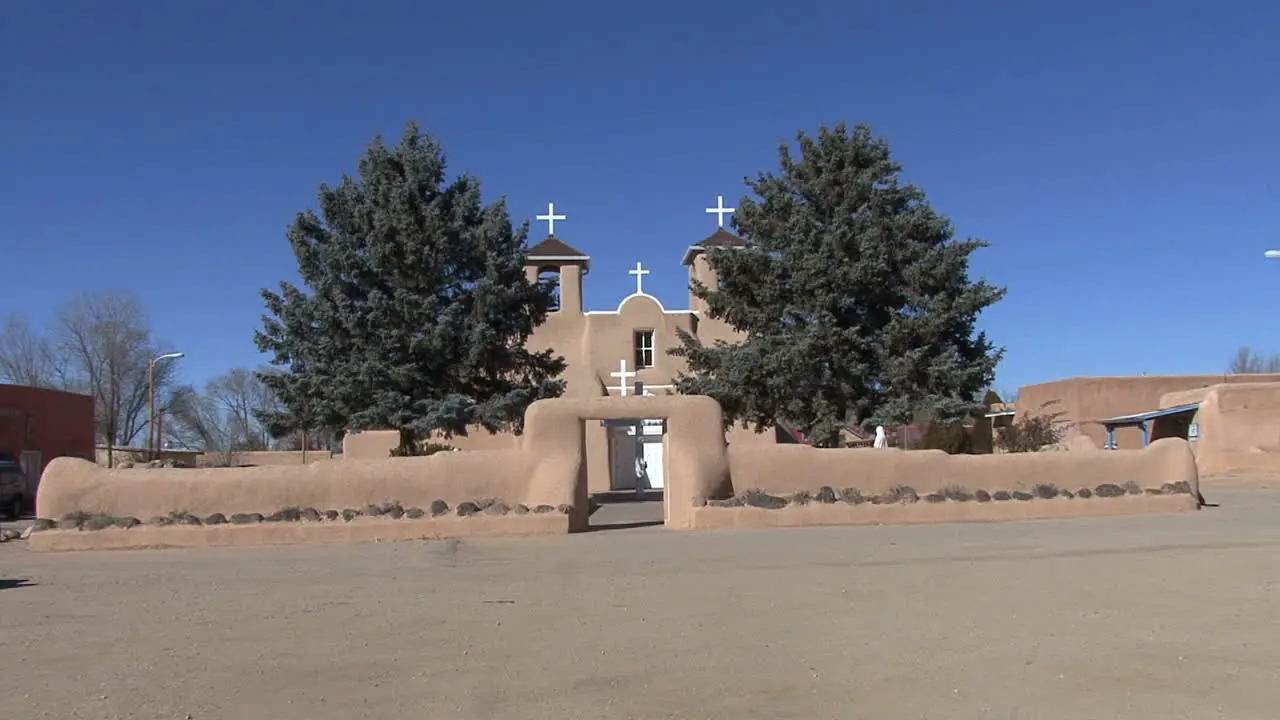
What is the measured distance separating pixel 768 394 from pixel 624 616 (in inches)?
737

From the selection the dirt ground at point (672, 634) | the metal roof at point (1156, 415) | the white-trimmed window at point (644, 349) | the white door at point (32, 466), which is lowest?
the dirt ground at point (672, 634)

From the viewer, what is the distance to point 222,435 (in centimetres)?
7912

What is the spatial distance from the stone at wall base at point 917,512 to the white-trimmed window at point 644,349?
57.9 ft

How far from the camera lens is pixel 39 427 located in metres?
36.2

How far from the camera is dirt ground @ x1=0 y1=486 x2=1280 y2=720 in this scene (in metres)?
6.82

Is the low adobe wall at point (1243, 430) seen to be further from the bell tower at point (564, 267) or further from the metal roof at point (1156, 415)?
the bell tower at point (564, 267)

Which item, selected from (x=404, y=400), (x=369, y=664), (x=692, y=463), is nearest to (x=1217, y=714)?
(x=369, y=664)

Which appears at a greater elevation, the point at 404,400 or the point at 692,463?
the point at 404,400

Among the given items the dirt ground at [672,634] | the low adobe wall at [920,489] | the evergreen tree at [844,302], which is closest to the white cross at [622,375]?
the evergreen tree at [844,302]

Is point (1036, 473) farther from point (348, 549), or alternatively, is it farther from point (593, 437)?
point (593, 437)

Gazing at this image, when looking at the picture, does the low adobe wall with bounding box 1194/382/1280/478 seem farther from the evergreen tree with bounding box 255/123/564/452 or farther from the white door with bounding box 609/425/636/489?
the evergreen tree with bounding box 255/123/564/452

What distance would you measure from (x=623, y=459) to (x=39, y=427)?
787 inches

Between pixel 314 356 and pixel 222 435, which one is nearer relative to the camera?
pixel 314 356

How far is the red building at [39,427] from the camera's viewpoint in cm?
3472
